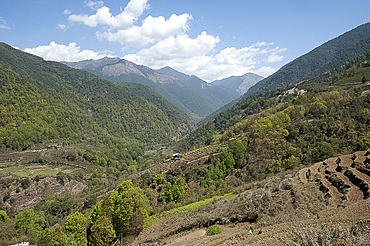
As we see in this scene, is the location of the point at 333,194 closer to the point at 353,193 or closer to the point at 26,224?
the point at 353,193

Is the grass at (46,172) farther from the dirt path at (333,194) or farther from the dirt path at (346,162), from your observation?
the dirt path at (346,162)

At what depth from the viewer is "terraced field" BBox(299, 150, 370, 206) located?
17095mm

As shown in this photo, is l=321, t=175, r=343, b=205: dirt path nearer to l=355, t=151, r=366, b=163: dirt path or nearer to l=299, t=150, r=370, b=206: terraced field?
l=299, t=150, r=370, b=206: terraced field

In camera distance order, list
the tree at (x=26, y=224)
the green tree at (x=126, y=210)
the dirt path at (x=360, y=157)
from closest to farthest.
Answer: the dirt path at (x=360, y=157)
the green tree at (x=126, y=210)
the tree at (x=26, y=224)

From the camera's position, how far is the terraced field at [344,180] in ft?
56.1

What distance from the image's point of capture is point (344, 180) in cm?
2009

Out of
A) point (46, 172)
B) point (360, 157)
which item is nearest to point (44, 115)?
point (46, 172)

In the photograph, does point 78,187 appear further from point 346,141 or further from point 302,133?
point 346,141

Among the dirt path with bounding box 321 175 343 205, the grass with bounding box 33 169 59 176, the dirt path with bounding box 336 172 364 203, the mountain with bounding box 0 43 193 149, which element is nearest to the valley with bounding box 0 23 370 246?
the dirt path with bounding box 336 172 364 203

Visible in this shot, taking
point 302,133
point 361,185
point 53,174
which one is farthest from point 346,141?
point 53,174

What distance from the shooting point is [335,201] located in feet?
56.7

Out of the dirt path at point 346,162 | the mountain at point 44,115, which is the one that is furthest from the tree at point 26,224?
the mountain at point 44,115

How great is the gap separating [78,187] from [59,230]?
59135 mm

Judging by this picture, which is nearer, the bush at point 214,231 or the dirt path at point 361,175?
the bush at point 214,231
